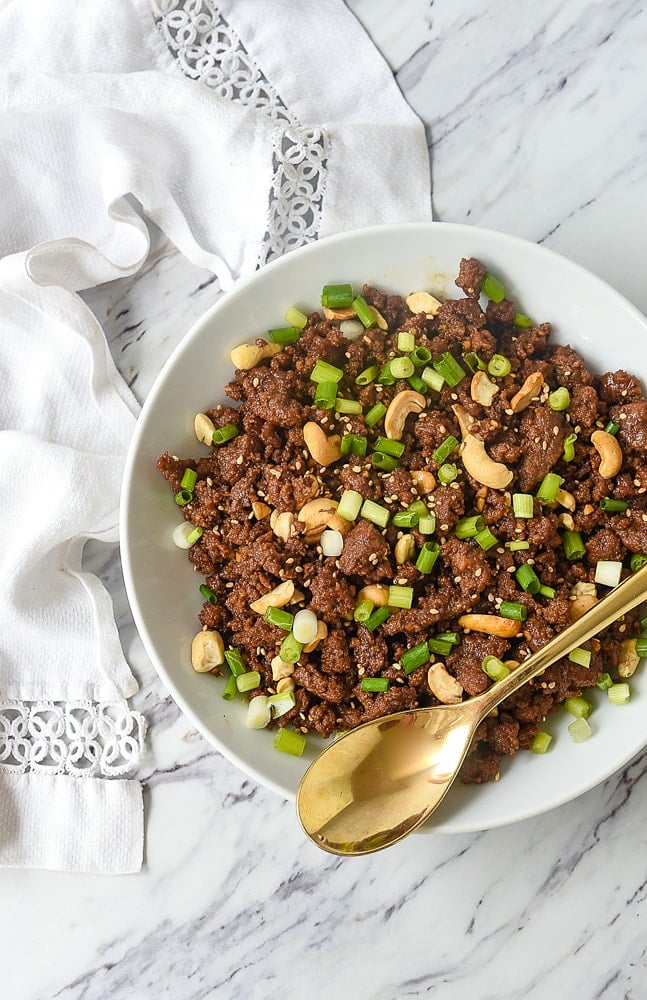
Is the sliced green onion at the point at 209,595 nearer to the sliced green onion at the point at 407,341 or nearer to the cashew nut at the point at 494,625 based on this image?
the cashew nut at the point at 494,625

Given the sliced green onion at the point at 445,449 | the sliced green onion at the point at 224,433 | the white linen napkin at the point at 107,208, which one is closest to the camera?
the sliced green onion at the point at 445,449

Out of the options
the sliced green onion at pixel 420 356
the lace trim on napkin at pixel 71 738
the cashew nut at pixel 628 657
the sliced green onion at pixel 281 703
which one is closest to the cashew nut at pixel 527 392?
the sliced green onion at pixel 420 356

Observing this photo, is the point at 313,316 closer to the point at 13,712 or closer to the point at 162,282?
the point at 162,282

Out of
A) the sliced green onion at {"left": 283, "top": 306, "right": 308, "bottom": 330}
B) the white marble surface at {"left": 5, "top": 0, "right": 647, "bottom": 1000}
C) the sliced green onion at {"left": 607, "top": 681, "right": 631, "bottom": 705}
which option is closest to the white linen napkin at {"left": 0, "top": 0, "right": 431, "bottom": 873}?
the white marble surface at {"left": 5, "top": 0, "right": 647, "bottom": 1000}

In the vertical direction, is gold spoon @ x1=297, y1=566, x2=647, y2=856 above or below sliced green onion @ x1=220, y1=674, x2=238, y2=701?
above

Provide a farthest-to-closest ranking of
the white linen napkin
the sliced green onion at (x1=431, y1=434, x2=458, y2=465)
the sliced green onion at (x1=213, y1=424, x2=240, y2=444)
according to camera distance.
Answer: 1. the white linen napkin
2. the sliced green onion at (x1=213, y1=424, x2=240, y2=444)
3. the sliced green onion at (x1=431, y1=434, x2=458, y2=465)

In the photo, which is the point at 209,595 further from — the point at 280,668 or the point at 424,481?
the point at 424,481

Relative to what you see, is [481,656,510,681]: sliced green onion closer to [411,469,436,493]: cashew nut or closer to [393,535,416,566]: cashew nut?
[393,535,416,566]: cashew nut
